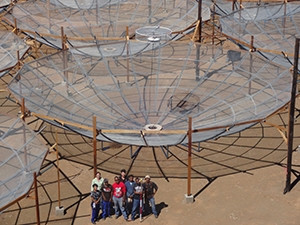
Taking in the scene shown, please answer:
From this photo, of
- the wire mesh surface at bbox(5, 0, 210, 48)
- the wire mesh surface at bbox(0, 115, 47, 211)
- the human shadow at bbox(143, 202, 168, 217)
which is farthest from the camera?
the wire mesh surface at bbox(5, 0, 210, 48)

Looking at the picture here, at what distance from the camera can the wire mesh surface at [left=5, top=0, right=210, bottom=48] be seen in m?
45.4

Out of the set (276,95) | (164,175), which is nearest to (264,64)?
(276,95)

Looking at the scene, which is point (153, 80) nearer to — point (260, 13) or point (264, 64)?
point (264, 64)

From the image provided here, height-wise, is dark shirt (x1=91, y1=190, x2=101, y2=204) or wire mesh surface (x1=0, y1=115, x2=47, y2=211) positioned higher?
wire mesh surface (x1=0, y1=115, x2=47, y2=211)

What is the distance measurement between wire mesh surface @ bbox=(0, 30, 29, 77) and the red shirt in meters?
12.5

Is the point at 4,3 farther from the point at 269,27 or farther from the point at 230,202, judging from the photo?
the point at 230,202

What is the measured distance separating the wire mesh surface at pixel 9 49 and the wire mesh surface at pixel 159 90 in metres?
3.17

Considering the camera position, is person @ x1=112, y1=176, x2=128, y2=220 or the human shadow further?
the human shadow

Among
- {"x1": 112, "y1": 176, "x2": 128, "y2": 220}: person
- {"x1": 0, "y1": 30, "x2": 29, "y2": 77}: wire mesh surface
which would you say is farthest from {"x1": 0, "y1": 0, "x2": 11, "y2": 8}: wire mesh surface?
{"x1": 112, "y1": 176, "x2": 128, "y2": 220}: person

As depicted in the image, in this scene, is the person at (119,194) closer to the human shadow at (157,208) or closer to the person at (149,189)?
the person at (149,189)

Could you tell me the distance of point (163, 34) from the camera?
136ft

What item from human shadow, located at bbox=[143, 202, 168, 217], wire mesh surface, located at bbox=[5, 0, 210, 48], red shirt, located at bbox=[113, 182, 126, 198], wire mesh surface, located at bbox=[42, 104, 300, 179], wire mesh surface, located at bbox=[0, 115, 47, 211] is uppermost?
wire mesh surface, located at bbox=[5, 0, 210, 48]

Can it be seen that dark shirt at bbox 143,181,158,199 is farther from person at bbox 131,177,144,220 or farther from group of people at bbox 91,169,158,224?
person at bbox 131,177,144,220

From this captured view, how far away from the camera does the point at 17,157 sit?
26.7 metres
